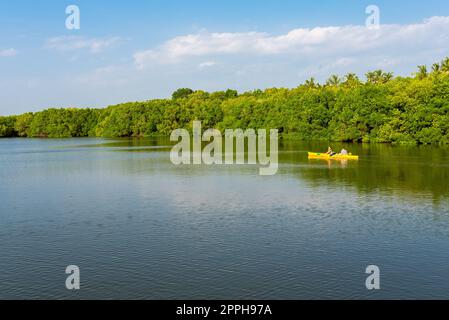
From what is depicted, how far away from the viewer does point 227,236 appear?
77.6ft

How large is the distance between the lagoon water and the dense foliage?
44.1 metres

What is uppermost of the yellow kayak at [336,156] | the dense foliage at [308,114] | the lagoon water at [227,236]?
the dense foliage at [308,114]

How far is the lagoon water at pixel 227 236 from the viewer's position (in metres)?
17.4

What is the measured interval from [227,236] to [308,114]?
283 ft

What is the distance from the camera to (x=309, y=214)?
92.7 ft

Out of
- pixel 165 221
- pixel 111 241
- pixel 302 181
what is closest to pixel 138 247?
pixel 111 241

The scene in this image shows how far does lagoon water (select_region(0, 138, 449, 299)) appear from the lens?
17.4 meters

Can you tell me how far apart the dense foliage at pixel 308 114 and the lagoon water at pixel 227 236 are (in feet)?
145

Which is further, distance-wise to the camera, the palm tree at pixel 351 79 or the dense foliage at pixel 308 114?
the palm tree at pixel 351 79

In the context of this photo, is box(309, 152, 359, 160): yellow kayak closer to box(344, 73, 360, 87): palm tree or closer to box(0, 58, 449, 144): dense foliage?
box(0, 58, 449, 144): dense foliage

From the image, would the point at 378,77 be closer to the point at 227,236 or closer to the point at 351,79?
the point at 351,79

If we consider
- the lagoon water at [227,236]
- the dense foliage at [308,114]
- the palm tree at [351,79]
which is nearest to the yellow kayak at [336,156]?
the lagoon water at [227,236]

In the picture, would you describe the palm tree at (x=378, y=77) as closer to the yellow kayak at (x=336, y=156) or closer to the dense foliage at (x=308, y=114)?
the dense foliage at (x=308, y=114)
